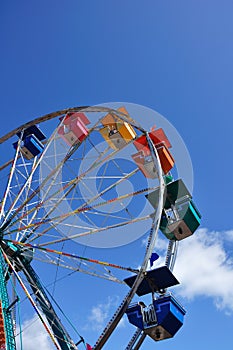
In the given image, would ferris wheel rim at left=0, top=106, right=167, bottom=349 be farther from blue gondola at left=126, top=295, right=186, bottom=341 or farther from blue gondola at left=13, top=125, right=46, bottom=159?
blue gondola at left=126, top=295, right=186, bottom=341

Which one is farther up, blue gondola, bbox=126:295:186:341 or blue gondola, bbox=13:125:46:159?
blue gondola, bbox=13:125:46:159

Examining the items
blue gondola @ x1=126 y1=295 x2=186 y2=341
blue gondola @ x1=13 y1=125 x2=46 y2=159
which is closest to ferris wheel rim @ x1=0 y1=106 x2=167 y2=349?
blue gondola @ x1=13 y1=125 x2=46 y2=159

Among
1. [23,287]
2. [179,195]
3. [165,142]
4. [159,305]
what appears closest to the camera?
[159,305]

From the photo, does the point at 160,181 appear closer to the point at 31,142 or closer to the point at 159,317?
the point at 159,317

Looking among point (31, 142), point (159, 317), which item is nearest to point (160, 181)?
point (159, 317)

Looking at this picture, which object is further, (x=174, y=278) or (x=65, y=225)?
(x=65, y=225)

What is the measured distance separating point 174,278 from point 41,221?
4.11 meters

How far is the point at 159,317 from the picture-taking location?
10.1 metres

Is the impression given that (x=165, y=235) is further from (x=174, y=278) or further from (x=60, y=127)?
(x=60, y=127)

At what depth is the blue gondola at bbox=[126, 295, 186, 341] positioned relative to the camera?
10.1 meters

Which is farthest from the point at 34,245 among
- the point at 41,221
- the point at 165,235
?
the point at 165,235

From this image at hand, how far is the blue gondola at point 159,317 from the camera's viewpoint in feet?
33.3

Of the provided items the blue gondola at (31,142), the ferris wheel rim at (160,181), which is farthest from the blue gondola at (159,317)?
the blue gondola at (31,142)

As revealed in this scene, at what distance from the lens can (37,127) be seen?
1469 centimetres
